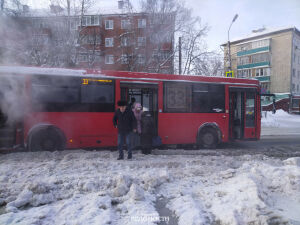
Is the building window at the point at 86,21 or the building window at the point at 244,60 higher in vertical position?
the building window at the point at 244,60

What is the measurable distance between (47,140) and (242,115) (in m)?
7.89

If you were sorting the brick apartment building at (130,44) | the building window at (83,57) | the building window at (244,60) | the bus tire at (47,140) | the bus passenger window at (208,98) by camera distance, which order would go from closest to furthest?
the bus tire at (47,140)
the bus passenger window at (208,98)
the building window at (83,57)
the brick apartment building at (130,44)
the building window at (244,60)

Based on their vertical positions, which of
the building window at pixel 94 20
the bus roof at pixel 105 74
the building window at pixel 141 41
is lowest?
the bus roof at pixel 105 74

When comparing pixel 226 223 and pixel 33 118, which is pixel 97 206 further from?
pixel 33 118

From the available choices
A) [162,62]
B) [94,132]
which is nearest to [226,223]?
[94,132]

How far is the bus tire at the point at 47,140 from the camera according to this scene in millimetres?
6758

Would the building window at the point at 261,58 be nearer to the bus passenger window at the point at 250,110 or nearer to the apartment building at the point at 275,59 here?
the apartment building at the point at 275,59

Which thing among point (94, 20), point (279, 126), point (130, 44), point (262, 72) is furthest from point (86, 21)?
point (262, 72)

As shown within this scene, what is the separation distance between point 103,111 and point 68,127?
1.30 m

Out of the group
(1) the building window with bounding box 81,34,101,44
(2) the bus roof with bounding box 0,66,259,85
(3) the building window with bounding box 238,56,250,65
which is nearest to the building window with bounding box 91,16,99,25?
(1) the building window with bounding box 81,34,101,44

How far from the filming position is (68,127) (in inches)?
281

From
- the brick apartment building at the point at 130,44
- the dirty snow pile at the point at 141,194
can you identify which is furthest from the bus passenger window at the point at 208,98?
the brick apartment building at the point at 130,44

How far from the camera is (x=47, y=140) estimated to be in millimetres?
6953

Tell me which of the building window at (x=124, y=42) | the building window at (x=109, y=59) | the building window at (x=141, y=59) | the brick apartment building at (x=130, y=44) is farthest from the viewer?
the building window at (x=109, y=59)
